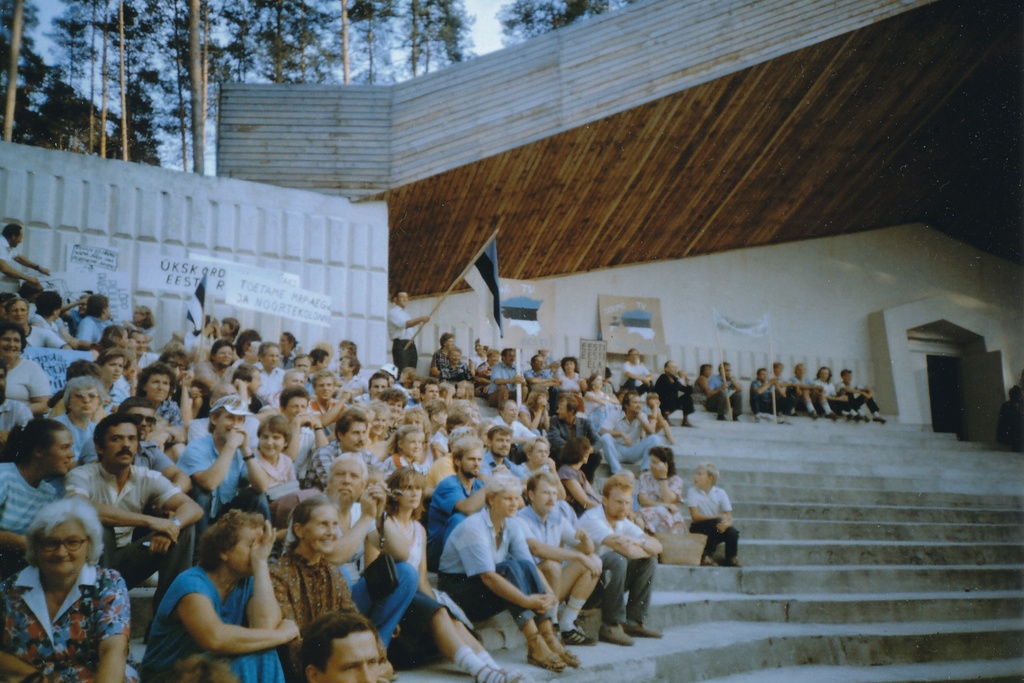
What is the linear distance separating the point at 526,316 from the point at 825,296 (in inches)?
258

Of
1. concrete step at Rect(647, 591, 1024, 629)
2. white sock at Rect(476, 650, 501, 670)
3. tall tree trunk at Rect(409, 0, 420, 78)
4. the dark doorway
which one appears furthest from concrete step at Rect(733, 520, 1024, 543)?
tall tree trunk at Rect(409, 0, 420, 78)

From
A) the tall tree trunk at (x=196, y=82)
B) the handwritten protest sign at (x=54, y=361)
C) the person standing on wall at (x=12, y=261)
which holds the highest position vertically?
the tall tree trunk at (x=196, y=82)

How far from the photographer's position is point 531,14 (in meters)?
17.2

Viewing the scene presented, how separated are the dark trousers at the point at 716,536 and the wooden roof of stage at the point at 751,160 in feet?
18.9

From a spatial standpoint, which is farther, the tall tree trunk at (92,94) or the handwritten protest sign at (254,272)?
the tall tree trunk at (92,94)

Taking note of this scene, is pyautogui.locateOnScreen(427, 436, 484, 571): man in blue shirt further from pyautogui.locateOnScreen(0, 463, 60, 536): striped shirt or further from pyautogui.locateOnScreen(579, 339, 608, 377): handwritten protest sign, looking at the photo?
pyautogui.locateOnScreen(579, 339, 608, 377): handwritten protest sign

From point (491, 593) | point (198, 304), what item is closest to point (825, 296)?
point (198, 304)

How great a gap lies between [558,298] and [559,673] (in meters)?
10.1

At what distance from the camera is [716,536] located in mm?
6383

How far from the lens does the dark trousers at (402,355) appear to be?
995 cm

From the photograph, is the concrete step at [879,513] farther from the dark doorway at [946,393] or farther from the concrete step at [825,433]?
the dark doorway at [946,393]

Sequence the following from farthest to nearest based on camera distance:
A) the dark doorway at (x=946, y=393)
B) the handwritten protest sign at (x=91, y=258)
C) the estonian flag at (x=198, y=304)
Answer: the dark doorway at (x=946, y=393)
the handwritten protest sign at (x=91, y=258)
the estonian flag at (x=198, y=304)

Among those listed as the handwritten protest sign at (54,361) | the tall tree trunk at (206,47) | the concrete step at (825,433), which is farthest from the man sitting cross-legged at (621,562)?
the tall tree trunk at (206,47)

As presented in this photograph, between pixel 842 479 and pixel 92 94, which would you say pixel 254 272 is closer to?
pixel 842 479
